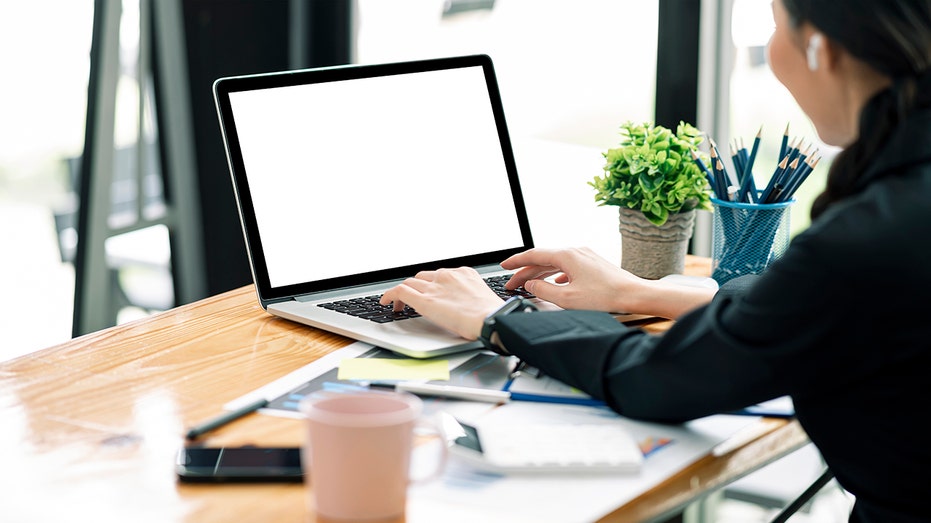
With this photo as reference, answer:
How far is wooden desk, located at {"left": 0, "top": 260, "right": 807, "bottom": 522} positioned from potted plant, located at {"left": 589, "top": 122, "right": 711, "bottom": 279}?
0.49 meters

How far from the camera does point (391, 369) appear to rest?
41.7 inches

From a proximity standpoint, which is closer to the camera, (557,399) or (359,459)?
(359,459)

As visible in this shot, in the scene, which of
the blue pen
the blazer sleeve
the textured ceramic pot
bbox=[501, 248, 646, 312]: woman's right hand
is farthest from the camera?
the textured ceramic pot

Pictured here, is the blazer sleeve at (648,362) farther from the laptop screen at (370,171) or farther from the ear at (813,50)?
the laptop screen at (370,171)

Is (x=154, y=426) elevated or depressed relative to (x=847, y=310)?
depressed

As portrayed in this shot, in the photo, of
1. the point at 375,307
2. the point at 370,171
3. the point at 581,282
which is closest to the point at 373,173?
the point at 370,171

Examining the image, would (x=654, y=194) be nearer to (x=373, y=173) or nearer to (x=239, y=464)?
(x=373, y=173)

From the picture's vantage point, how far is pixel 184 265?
259 cm

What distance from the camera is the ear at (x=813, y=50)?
0.85 meters

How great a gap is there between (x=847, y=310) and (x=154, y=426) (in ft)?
2.03

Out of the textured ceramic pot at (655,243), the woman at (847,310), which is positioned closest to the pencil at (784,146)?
the textured ceramic pot at (655,243)

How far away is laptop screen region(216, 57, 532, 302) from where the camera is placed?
1.26 metres

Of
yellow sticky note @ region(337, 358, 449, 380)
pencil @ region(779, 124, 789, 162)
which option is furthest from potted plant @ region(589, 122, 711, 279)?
yellow sticky note @ region(337, 358, 449, 380)

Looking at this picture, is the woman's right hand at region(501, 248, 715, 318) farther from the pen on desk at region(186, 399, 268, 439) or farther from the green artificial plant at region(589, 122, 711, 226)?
the pen on desk at region(186, 399, 268, 439)
